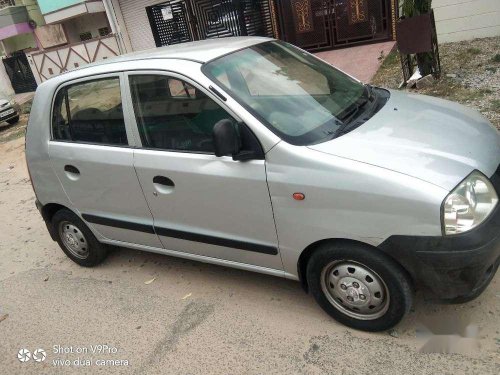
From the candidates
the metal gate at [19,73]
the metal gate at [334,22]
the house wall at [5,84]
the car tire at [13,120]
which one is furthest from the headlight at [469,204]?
the house wall at [5,84]

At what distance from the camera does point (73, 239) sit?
Result: 14.0 feet

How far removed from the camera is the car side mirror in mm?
2662

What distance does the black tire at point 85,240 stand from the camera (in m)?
4.11

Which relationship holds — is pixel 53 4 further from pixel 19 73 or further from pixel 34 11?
pixel 19 73

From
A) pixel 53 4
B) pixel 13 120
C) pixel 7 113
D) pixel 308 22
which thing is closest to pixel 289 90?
pixel 308 22

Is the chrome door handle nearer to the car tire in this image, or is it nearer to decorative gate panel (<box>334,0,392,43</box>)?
decorative gate panel (<box>334,0,392,43</box>)

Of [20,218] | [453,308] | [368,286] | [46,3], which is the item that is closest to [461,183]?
[368,286]

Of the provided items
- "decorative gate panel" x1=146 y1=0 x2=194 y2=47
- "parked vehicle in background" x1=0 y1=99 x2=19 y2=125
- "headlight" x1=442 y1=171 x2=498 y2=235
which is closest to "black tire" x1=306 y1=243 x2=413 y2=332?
"headlight" x1=442 y1=171 x2=498 y2=235

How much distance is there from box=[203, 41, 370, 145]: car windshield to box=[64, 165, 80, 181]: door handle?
4.81 ft

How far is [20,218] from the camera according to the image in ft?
19.9

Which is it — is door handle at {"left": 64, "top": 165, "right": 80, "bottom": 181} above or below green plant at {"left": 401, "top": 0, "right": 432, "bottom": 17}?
below

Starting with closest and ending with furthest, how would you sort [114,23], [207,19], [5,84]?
[207,19]
[114,23]
[5,84]

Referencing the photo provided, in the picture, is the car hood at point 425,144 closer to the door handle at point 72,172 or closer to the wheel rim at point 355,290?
the wheel rim at point 355,290

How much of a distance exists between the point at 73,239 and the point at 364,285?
280cm
